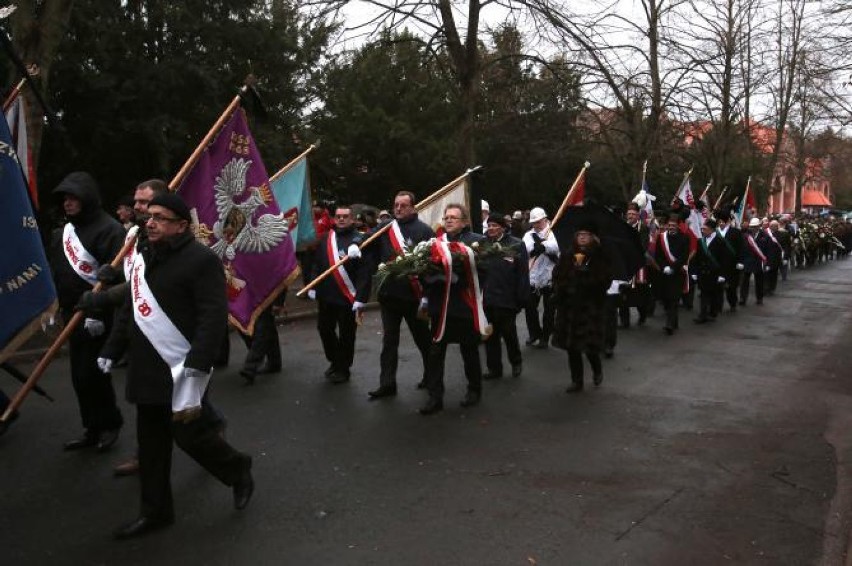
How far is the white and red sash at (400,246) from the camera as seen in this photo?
735 centimetres

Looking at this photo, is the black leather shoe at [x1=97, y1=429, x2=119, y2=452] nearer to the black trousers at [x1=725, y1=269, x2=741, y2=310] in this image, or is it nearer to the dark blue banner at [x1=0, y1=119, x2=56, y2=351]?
the dark blue banner at [x1=0, y1=119, x2=56, y2=351]

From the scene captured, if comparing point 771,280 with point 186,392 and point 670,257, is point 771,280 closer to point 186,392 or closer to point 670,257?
point 670,257

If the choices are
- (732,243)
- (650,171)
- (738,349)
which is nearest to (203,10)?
(732,243)

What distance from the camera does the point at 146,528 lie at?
4.35 m

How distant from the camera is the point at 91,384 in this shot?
5.62 m

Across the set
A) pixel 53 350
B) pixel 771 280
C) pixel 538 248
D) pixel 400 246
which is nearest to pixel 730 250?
pixel 538 248

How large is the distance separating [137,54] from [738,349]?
13.7m

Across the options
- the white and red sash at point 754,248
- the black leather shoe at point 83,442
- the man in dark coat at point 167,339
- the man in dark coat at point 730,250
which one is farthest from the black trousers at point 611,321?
the white and red sash at point 754,248

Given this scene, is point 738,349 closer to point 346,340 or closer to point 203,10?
point 346,340

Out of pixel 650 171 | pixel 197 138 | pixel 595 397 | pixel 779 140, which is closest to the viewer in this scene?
pixel 595 397

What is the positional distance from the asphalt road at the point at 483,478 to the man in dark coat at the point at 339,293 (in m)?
0.27

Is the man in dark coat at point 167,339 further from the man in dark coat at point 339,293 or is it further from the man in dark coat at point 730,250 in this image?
the man in dark coat at point 730,250

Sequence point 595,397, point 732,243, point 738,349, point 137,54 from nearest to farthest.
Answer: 1. point 595,397
2. point 738,349
3. point 732,243
4. point 137,54

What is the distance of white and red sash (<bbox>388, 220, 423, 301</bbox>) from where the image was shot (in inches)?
289
